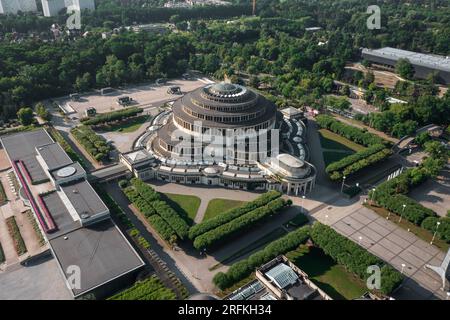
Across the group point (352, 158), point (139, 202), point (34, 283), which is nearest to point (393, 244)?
point (352, 158)

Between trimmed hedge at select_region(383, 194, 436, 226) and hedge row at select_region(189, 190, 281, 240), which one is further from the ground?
hedge row at select_region(189, 190, 281, 240)

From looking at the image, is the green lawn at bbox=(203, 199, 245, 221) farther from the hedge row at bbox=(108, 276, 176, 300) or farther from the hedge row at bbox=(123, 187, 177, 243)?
the hedge row at bbox=(108, 276, 176, 300)

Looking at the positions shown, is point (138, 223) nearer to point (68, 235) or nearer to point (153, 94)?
point (68, 235)

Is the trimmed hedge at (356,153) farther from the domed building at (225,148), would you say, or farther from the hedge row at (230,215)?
the hedge row at (230,215)

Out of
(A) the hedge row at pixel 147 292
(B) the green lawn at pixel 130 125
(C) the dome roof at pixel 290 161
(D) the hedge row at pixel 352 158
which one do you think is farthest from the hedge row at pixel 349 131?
(A) the hedge row at pixel 147 292

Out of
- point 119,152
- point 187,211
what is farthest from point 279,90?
point 187,211

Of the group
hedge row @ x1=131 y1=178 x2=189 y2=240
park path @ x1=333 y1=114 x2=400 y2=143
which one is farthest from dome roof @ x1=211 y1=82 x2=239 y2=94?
park path @ x1=333 y1=114 x2=400 y2=143
